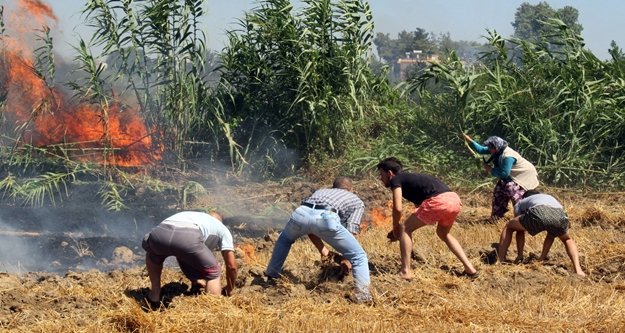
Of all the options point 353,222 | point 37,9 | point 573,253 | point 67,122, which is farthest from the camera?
point 37,9

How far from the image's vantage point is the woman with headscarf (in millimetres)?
12609

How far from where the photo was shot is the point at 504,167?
41.2ft

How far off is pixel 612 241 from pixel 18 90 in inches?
442

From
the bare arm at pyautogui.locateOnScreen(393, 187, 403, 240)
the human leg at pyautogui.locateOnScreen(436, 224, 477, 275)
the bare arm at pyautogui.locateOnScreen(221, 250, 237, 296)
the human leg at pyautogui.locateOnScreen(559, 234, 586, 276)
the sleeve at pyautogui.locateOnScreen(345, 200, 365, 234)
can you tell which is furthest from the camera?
the human leg at pyautogui.locateOnScreen(559, 234, 586, 276)

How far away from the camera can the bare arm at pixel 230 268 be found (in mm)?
9023

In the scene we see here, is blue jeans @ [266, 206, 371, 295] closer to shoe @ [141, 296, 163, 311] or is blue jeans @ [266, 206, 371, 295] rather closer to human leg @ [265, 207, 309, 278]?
human leg @ [265, 207, 309, 278]

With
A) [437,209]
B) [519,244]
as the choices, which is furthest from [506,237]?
[437,209]

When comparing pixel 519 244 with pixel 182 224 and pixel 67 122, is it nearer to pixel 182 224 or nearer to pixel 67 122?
pixel 182 224

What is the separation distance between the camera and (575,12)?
57625 mm

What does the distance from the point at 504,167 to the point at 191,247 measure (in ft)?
17.3

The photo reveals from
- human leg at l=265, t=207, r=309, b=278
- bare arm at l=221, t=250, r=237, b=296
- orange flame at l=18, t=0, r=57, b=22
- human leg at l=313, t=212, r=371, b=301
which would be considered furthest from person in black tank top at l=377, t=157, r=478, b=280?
orange flame at l=18, t=0, r=57, b=22

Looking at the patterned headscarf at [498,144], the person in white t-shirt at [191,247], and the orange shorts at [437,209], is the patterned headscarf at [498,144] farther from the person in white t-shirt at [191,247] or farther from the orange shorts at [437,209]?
the person in white t-shirt at [191,247]

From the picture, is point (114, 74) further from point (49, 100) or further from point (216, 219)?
point (216, 219)

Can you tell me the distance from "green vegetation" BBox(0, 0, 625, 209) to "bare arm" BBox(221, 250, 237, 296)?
7354 mm
